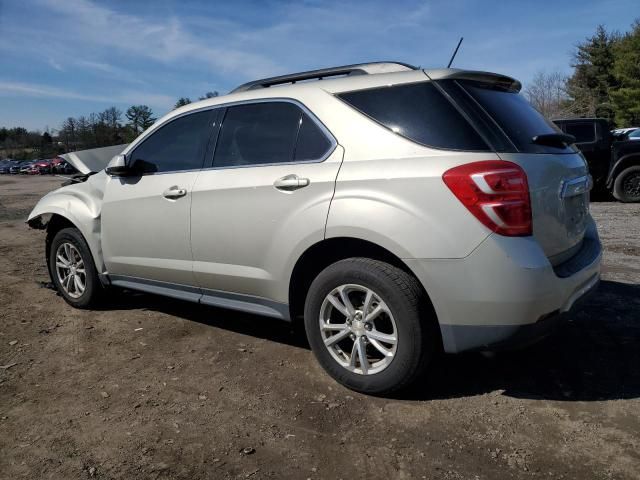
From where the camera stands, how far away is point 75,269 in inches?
190

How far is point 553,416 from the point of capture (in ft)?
9.30

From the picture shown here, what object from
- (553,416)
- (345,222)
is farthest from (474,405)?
(345,222)

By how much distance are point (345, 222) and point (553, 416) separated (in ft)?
4.91

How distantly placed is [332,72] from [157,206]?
1.61 meters

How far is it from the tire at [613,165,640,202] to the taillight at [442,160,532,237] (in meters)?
10.4

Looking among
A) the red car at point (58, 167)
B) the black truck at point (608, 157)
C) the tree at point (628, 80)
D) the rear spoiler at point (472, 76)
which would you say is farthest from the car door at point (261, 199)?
the tree at point (628, 80)

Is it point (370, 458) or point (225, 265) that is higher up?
point (225, 265)

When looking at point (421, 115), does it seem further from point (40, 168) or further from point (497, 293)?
point (40, 168)

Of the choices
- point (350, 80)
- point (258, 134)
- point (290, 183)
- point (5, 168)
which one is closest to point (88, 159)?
point (258, 134)

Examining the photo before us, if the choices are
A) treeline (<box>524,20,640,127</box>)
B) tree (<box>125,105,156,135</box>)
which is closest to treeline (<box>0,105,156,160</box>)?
tree (<box>125,105,156,135</box>)

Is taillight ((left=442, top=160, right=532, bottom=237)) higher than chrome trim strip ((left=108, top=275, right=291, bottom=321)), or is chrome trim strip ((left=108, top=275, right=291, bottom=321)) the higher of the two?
taillight ((left=442, top=160, right=532, bottom=237))

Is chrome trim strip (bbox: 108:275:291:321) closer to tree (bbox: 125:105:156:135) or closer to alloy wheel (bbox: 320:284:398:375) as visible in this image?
alloy wheel (bbox: 320:284:398:375)

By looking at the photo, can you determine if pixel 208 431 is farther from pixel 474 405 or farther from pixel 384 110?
pixel 384 110

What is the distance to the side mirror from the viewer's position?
166 inches
